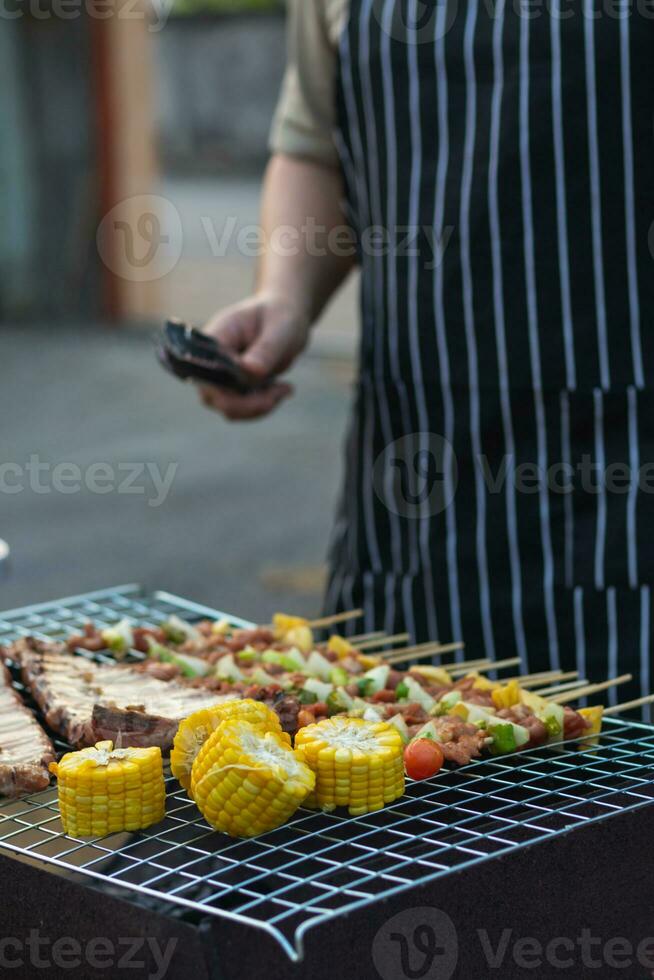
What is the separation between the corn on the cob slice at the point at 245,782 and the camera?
4.49 ft

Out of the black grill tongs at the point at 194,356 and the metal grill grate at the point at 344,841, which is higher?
the black grill tongs at the point at 194,356

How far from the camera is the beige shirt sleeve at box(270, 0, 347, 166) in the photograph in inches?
97.6

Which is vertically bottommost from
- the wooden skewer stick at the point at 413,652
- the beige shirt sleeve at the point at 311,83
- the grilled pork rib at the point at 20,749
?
the wooden skewer stick at the point at 413,652

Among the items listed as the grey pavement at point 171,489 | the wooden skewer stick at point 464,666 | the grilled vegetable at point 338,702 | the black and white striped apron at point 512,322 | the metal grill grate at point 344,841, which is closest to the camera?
the metal grill grate at point 344,841

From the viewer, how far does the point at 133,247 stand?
37.6ft

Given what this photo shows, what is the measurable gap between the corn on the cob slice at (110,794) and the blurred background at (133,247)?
5535 millimetres

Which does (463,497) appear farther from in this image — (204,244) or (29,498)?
(204,244)

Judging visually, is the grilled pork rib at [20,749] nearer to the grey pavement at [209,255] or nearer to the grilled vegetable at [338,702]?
the grilled vegetable at [338,702]

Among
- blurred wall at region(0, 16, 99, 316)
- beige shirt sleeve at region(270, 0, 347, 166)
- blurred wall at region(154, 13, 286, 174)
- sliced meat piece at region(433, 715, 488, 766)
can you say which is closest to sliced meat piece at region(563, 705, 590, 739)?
sliced meat piece at region(433, 715, 488, 766)

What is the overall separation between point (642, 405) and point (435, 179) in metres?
0.54

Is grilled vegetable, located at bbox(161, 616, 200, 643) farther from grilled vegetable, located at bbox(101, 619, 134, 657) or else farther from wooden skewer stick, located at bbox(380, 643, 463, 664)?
wooden skewer stick, located at bbox(380, 643, 463, 664)

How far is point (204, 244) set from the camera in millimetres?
12414

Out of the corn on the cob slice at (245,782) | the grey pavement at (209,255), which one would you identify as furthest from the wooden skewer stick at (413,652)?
the grey pavement at (209,255)

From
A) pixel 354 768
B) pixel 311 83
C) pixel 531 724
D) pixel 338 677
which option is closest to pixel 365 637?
pixel 338 677
